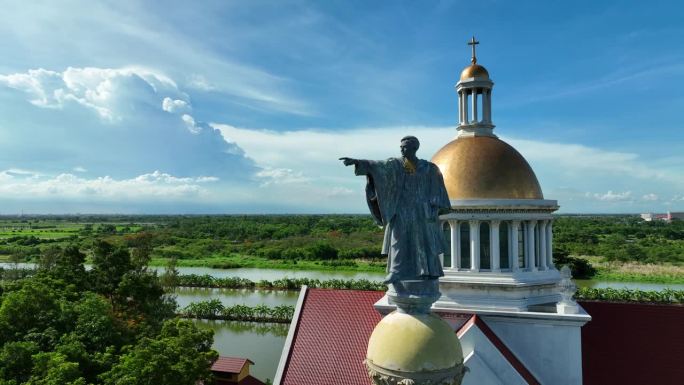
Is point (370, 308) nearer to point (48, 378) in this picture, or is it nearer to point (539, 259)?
point (539, 259)

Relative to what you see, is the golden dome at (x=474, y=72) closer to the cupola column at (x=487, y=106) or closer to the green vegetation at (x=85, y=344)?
the cupola column at (x=487, y=106)

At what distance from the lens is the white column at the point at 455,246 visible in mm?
13938

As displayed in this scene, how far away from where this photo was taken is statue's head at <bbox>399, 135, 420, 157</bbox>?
6062mm

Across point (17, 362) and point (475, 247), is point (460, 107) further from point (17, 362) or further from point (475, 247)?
point (17, 362)

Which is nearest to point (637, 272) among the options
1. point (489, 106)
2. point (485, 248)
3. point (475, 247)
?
point (489, 106)

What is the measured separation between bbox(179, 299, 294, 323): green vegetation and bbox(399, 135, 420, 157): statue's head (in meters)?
32.2

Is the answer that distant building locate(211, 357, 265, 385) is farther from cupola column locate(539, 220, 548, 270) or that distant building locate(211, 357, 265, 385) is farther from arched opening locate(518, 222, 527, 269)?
cupola column locate(539, 220, 548, 270)

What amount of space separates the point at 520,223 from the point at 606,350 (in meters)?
4.02

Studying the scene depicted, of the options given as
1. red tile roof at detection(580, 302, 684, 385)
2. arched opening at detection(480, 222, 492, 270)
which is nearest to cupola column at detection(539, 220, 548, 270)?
arched opening at detection(480, 222, 492, 270)

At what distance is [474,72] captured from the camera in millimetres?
15172

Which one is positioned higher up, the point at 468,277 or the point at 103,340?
the point at 468,277

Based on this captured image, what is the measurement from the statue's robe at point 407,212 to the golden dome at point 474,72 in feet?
33.5

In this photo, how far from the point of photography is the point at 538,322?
12.5m

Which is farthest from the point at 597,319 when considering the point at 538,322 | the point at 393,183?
the point at 393,183
